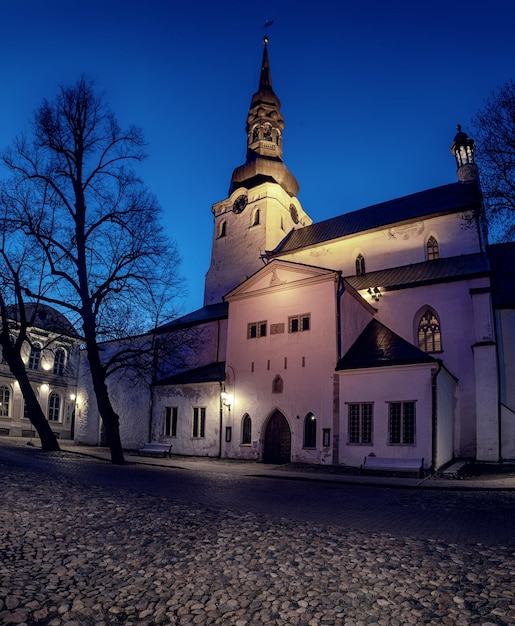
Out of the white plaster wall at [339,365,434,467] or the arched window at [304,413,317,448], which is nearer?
the white plaster wall at [339,365,434,467]

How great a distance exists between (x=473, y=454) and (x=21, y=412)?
35579 millimetres

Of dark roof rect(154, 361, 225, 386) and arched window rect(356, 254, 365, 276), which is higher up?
arched window rect(356, 254, 365, 276)

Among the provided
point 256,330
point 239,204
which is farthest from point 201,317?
point 239,204

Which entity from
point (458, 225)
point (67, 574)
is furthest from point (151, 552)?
point (458, 225)

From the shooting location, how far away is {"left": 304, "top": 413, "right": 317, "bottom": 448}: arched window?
832 inches

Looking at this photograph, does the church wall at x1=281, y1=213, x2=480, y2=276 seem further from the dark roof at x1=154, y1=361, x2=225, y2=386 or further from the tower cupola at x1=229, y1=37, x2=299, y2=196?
the dark roof at x1=154, y1=361, x2=225, y2=386

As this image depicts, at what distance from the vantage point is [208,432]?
81.0ft

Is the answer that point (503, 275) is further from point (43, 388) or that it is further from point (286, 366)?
point (43, 388)

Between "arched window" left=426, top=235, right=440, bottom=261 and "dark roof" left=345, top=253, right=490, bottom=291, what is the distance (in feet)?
2.39

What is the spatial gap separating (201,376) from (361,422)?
1003 centimetres

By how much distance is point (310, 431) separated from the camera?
21.4 meters

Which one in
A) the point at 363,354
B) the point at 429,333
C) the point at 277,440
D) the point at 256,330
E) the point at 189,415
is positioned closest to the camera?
the point at 363,354

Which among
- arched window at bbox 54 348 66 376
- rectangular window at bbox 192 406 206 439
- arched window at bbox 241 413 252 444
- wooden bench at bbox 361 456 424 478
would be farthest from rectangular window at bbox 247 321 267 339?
arched window at bbox 54 348 66 376

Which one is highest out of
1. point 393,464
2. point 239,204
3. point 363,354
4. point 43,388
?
point 239,204
